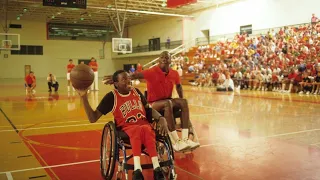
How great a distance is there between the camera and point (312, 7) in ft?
59.8

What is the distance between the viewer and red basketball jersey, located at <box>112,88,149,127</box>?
3.23 m

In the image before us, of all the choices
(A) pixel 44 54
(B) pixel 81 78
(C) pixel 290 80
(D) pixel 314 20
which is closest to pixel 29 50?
(A) pixel 44 54

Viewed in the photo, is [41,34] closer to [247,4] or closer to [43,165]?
[247,4]

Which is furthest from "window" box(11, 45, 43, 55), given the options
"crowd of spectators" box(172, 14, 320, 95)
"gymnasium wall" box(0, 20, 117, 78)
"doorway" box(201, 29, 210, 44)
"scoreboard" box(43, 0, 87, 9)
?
"scoreboard" box(43, 0, 87, 9)

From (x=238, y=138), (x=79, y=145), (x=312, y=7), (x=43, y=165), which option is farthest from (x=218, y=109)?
(x=312, y=7)

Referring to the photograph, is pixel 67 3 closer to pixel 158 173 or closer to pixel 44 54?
pixel 158 173

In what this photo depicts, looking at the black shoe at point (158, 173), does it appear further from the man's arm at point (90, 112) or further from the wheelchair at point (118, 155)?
the man's arm at point (90, 112)

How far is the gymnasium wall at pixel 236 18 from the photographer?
19125mm

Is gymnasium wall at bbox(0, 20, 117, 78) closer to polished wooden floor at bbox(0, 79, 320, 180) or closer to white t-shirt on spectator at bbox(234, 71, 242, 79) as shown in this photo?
white t-shirt on spectator at bbox(234, 71, 242, 79)

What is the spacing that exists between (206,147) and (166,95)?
3.12 feet

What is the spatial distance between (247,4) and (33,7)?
54.0 ft

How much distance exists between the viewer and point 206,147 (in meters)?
4.70

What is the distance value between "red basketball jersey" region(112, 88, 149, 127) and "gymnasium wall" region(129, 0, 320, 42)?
57.5 ft

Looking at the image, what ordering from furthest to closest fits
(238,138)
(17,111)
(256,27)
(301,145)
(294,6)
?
(256,27) → (294,6) → (17,111) → (238,138) → (301,145)
